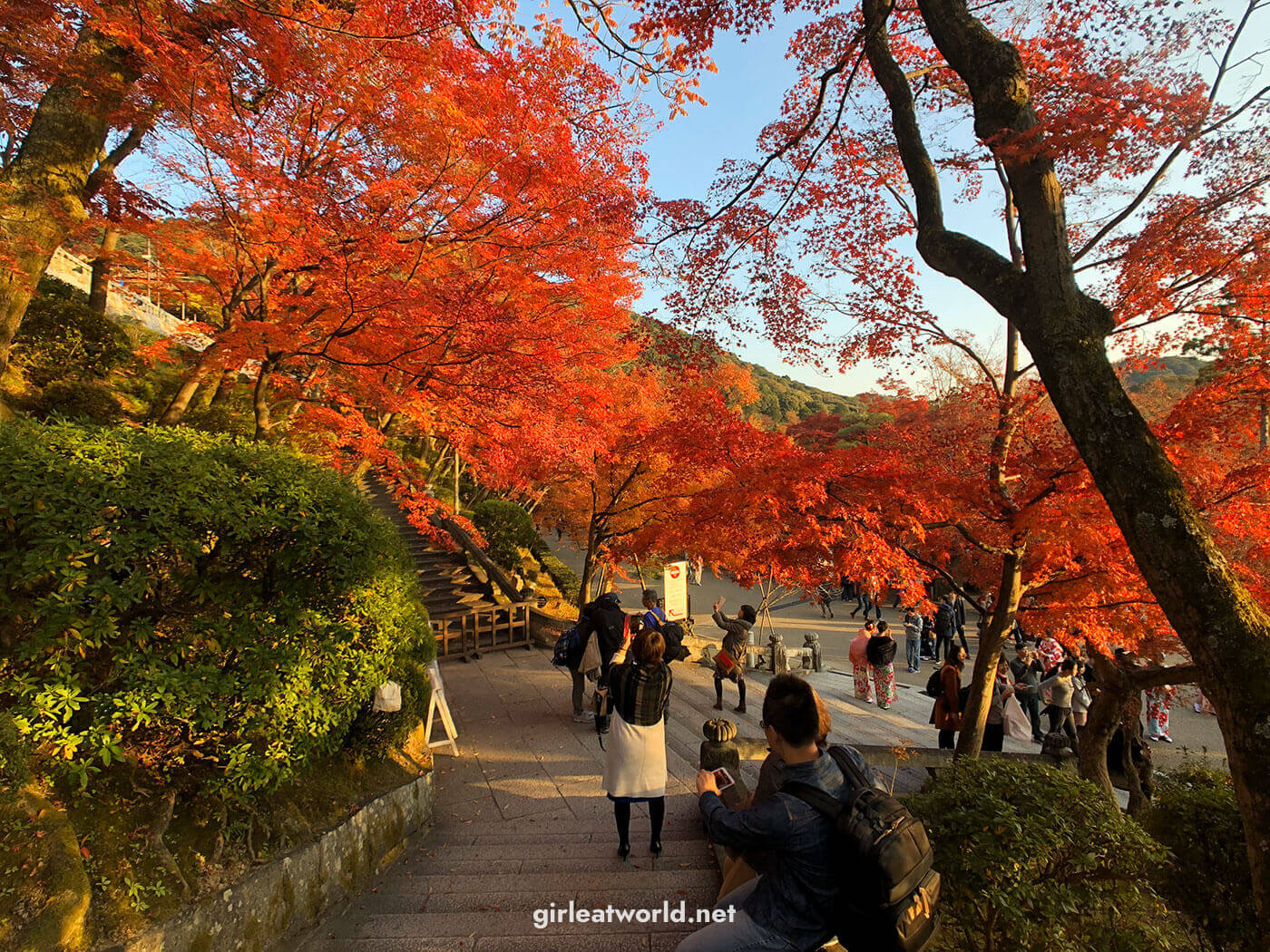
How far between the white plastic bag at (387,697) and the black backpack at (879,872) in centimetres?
336

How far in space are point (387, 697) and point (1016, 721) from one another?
929 cm

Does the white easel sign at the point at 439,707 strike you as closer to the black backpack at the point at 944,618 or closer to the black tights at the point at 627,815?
the black tights at the point at 627,815

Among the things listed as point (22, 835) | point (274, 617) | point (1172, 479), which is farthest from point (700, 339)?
point (22, 835)

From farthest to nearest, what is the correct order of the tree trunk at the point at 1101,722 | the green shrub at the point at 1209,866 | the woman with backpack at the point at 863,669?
the woman with backpack at the point at 863,669 < the tree trunk at the point at 1101,722 < the green shrub at the point at 1209,866

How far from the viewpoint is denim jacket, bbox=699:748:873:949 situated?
177cm

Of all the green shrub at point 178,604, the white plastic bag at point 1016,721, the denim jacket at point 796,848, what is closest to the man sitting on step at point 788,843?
the denim jacket at point 796,848

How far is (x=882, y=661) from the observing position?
9.52 m

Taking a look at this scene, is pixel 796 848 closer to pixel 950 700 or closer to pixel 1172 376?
pixel 950 700

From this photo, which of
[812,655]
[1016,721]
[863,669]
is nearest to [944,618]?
[812,655]

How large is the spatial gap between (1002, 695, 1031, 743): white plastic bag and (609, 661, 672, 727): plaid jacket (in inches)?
294

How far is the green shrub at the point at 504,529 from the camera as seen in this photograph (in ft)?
48.9

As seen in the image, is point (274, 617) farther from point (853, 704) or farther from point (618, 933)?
point (853, 704)

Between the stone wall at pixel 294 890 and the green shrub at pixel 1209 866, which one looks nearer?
the stone wall at pixel 294 890

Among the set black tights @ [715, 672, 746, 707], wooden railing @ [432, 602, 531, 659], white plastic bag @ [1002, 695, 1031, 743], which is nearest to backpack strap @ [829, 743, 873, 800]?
black tights @ [715, 672, 746, 707]
